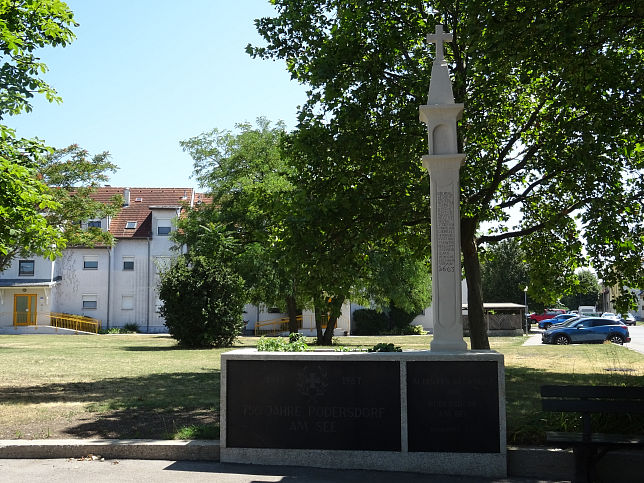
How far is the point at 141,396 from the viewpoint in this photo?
1274cm

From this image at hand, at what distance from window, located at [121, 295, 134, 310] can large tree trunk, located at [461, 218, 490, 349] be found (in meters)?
42.0

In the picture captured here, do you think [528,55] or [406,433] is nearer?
[406,433]

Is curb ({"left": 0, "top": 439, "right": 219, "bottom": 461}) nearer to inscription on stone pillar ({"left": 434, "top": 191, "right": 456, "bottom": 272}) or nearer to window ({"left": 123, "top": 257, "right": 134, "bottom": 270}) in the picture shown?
inscription on stone pillar ({"left": 434, "top": 191, "right": 456, "bottom": 272})

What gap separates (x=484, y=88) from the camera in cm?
1519

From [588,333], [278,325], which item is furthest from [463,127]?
[278,325]

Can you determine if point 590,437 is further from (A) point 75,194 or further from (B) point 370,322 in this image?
(B) point 370,322

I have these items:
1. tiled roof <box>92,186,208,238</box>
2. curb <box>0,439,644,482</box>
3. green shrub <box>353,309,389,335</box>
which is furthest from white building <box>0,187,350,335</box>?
curb <box>0,439,644,482</box>

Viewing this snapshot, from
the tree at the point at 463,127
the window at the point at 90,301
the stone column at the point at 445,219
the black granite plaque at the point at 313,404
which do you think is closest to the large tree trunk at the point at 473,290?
the tree at the point at 463,127

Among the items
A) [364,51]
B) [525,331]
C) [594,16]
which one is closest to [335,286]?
[364,51]

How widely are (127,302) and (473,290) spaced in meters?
42.7

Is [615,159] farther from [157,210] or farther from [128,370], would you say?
[157,210]

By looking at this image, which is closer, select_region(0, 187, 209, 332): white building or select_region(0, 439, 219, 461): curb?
select_region(0, 439, 219, 461): curb

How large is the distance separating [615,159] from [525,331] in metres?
38.2

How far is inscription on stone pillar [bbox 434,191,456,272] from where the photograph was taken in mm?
8250
